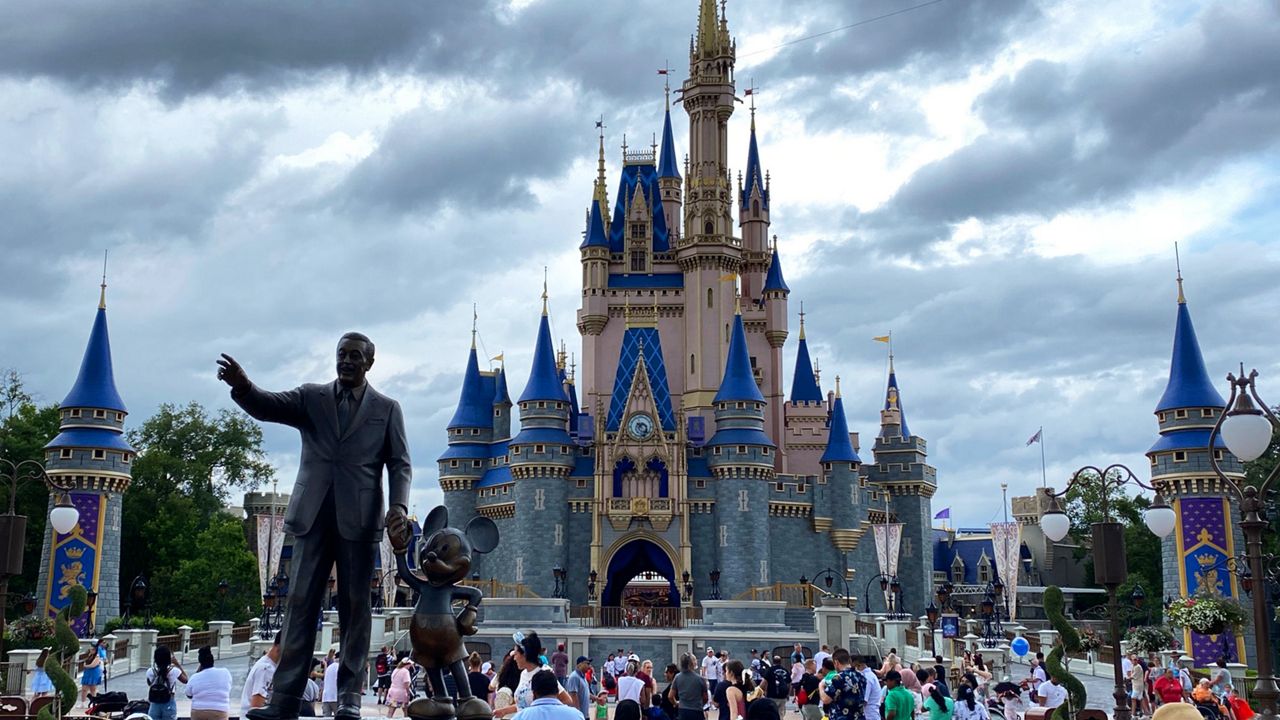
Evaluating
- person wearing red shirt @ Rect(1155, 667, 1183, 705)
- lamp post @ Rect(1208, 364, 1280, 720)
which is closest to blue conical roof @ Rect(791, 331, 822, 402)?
person wearing red shirt @ Rect(1155, 667, 1183, 705)

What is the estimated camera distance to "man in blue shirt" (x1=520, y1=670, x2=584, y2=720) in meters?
7.46

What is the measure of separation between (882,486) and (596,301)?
16191 mm

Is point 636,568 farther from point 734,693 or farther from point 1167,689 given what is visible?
point 734,693

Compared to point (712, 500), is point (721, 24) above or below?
above

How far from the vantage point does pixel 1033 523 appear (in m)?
82.9

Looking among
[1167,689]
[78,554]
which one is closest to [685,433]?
[78,554]

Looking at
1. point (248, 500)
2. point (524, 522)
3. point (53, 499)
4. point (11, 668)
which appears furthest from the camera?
point (248, 500)

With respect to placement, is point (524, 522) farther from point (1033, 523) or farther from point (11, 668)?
point (1033, 523)

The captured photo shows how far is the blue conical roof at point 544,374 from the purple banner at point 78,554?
1796cm

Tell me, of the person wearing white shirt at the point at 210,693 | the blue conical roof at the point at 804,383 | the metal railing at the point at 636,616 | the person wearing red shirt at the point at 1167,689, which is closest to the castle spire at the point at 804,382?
the blue conical roof at the point at 804,383

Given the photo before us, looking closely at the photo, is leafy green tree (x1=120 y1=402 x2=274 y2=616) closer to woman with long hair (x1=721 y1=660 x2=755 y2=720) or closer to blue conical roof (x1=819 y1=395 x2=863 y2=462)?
blue conical roof (x1=819 y1=395 x2=863 y2=462)

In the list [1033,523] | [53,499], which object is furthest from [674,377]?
[1033,523]

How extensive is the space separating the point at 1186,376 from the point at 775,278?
23.4 meters

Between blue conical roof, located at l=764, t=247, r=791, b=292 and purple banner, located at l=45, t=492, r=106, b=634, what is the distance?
32.7 meters
